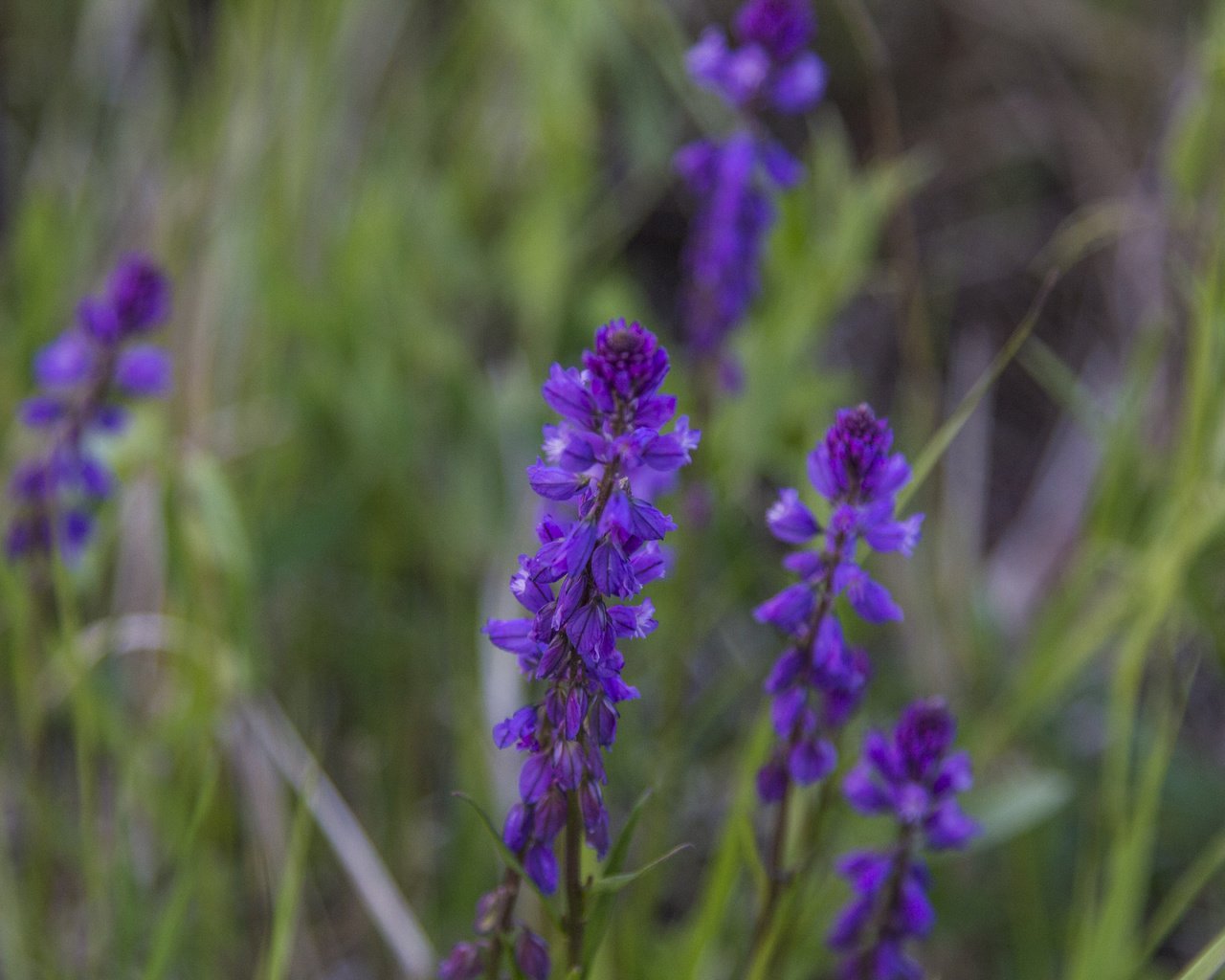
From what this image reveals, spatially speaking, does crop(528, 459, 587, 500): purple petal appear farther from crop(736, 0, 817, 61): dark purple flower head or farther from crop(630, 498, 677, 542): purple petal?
crop(736, 0, 817, 61): dark purple flower head

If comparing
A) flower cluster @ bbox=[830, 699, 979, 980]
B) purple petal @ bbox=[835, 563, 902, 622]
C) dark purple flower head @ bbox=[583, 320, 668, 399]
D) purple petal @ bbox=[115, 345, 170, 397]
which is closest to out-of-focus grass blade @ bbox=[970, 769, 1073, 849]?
flower cluster @ bbox=[830, 699, 979, 980]

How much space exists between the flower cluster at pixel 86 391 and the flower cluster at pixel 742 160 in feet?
3.54

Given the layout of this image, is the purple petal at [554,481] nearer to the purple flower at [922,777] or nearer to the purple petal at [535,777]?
the purple petal at [535,777]

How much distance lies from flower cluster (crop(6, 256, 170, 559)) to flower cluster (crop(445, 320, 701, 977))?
1.35 meters

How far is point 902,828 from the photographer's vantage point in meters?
1.85

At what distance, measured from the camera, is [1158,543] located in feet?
8.48

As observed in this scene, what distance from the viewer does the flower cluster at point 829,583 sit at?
1606 millimetres

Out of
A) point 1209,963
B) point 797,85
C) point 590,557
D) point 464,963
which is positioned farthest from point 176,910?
point 797,85

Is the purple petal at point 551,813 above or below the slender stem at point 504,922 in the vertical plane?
above

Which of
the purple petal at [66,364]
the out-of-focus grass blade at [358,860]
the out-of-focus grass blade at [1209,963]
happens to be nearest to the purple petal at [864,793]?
the out-of-focus grass blade at [1209,963]

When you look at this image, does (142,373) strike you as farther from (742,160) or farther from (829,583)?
(829,583)

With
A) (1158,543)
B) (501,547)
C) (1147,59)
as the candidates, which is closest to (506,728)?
(1158,543)

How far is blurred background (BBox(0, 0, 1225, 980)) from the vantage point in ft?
8.36

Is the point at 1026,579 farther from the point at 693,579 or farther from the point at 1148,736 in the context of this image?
the point at 693,579
